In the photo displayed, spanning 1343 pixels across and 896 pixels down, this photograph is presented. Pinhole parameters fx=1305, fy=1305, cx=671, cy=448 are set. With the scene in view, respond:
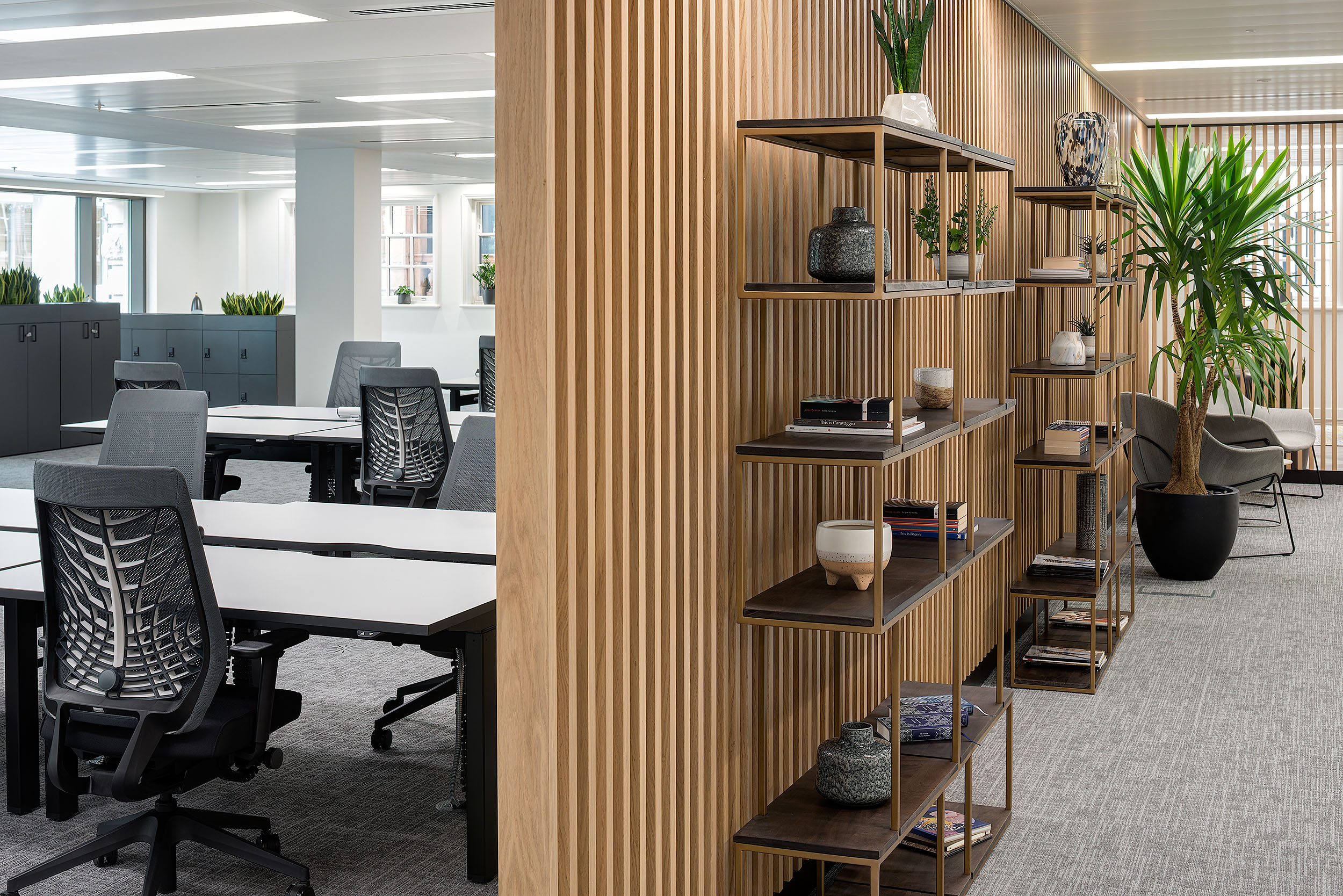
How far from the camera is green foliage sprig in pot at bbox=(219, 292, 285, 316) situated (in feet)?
46.3

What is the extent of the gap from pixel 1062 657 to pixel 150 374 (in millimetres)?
5228

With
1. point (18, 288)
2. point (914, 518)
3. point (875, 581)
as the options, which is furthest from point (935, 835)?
point (18, 288)

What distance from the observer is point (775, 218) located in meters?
3.14

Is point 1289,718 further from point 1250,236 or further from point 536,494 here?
point 536,494

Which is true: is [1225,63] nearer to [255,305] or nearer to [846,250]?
[846,250]

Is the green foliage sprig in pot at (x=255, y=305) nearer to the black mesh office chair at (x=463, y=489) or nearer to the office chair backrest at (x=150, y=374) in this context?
the office chair backrest at (x=150, y=374)

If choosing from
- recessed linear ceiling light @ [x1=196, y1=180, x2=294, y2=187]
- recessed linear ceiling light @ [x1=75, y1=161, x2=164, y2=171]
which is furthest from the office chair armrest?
recessed linear ceiling light @ [x1=196, y1=180, x2=294, y2=187]

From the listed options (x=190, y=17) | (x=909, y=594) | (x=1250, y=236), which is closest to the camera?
(x=909, y=594)

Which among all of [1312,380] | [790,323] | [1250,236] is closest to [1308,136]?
[1312,380]

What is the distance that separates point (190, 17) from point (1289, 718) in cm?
532

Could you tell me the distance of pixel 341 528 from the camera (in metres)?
4.29

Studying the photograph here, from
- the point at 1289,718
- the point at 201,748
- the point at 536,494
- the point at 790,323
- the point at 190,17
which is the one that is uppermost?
the point at 190,17

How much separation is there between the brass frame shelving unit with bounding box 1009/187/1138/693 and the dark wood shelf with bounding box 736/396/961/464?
2177 millimetres

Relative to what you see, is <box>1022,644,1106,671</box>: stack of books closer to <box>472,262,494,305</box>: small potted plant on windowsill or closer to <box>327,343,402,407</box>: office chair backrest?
<box>327,343,402,407</box>: office chair backrest
